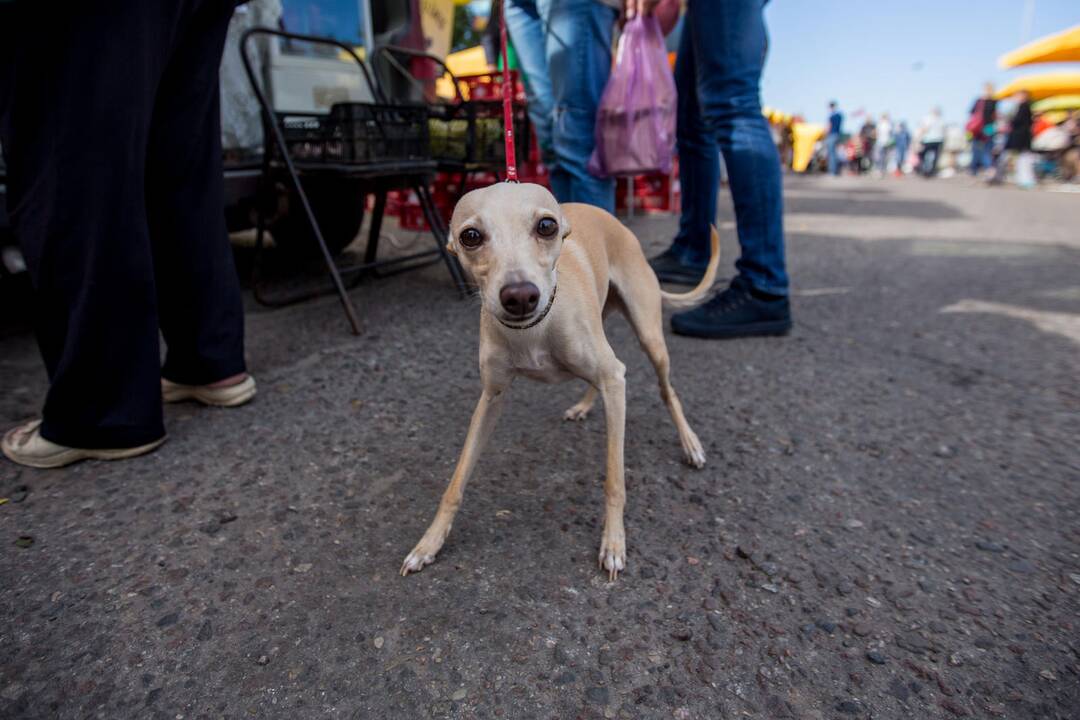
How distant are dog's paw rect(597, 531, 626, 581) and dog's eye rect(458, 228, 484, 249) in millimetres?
773

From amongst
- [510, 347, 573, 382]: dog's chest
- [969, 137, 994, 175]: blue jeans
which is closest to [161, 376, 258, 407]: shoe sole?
[510, 347, 573, 382]: dog's chest

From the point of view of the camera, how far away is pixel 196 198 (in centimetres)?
220

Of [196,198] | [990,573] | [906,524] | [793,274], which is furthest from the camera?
[793,274]

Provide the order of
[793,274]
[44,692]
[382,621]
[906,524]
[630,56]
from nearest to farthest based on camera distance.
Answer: [44,692]
[382,621]
[906,524]
[630,56]
[793,274]

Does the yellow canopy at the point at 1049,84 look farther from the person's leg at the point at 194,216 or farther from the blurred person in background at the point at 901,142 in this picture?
the person's leg at the point at 194,216

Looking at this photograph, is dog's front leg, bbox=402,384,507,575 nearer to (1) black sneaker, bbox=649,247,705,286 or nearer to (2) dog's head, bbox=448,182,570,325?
(2) dog's head, bbox=448,182,570,325

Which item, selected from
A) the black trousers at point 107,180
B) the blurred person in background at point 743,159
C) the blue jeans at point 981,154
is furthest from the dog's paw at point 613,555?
the blue jeans at point 981,154

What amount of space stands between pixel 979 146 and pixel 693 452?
66.4ft

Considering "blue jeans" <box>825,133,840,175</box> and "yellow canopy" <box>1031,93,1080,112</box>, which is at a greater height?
"yellow canopy" <box>1031,93,1080,112</box>

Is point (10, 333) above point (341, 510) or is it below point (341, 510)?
above

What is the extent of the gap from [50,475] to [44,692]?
0.95 meters

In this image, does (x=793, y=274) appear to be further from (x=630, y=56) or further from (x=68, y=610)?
(x=68, y=610)

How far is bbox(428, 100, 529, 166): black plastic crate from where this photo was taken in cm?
374

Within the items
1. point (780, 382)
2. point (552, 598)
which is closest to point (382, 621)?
point (552, 598)
